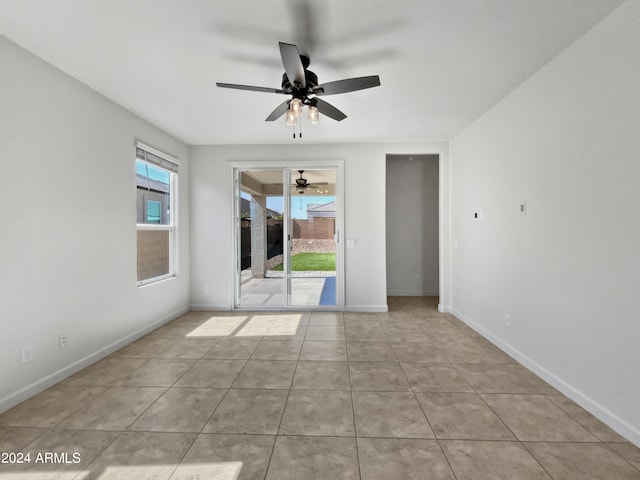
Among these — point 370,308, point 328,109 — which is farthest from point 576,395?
point 328,109

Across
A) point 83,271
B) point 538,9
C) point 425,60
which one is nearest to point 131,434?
point 83,271

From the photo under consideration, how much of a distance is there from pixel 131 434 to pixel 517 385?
283 cm

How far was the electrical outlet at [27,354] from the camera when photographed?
2168 millimetres

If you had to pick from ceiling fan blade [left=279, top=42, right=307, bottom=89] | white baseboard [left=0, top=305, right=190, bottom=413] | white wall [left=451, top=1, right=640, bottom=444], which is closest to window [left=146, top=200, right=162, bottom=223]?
white baseboard [left=0, top=305, right=190, bottom=413]

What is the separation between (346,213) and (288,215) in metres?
0.91

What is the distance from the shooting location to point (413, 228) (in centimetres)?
572

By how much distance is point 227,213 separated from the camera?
Result: 15.0 feet

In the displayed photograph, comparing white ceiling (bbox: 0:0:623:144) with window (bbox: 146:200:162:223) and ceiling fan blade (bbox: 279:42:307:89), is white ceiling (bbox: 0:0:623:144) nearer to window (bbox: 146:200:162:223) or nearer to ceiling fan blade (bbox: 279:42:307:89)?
ceiling fan blade (bbox: 279:42:307:89)

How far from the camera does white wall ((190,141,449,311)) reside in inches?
177

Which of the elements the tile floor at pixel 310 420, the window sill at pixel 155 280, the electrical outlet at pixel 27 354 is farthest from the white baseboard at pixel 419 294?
the electrical outlet at pixel 27 354

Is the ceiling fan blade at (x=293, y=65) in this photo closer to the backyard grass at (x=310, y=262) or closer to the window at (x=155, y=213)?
the window at (x=155, y=213)

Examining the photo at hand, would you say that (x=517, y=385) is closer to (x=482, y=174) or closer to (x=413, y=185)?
(x=482, y=174)

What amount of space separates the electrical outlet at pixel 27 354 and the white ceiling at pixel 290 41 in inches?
88.3

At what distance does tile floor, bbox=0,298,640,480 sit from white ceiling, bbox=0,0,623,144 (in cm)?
262
